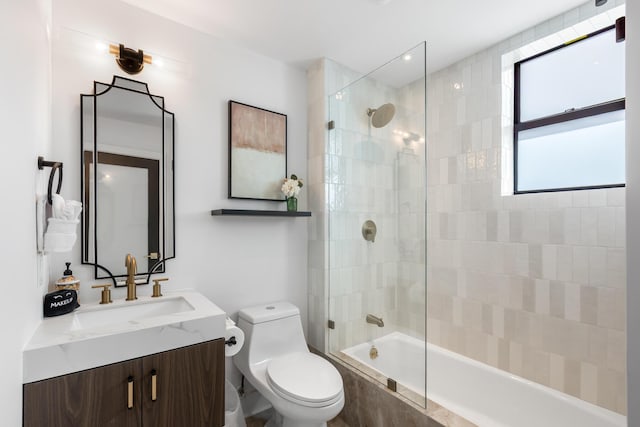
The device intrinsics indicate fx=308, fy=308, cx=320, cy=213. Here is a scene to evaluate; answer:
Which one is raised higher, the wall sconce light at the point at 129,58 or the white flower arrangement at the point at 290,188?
the wall sconce light at the point at 129,58

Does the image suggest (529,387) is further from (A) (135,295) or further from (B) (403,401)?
(A) (135,295)

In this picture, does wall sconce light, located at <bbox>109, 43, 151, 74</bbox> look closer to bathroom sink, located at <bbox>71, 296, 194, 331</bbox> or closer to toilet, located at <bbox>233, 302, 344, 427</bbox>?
bathroom sink, located at <bbox>71, 296, 194, 331</bbox>

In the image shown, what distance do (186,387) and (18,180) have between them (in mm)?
1005

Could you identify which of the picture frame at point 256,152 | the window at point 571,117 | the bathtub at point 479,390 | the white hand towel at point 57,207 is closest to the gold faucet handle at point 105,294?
the white hand towel at point 57,207

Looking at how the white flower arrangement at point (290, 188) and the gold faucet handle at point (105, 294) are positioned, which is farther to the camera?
the white flower arrangement at point (290, 188)

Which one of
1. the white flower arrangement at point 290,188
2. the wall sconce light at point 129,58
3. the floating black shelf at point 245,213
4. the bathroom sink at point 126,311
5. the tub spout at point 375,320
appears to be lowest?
the tub spout at point 375,320

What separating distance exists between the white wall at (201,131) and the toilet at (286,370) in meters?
0.23

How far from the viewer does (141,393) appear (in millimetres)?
1235

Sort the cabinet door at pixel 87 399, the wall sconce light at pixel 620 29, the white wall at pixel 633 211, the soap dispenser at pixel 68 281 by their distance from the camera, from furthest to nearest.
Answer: the soap dispenser at pixel 68 281 < the cabinet door at pixel 87 399 < the wall sconce light at pixel 620 29 < the white wall at pixel 633 211

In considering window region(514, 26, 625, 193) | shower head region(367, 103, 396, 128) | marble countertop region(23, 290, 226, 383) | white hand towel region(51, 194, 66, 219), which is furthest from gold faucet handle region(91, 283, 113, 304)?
window region(514, 26, 625, 193)

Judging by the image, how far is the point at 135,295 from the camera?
5.38 ft

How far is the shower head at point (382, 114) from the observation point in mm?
1965

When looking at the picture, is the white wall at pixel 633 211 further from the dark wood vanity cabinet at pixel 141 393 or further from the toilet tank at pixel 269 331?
the toilet tank at pixel 269 331

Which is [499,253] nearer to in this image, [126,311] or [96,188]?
[126,311]
